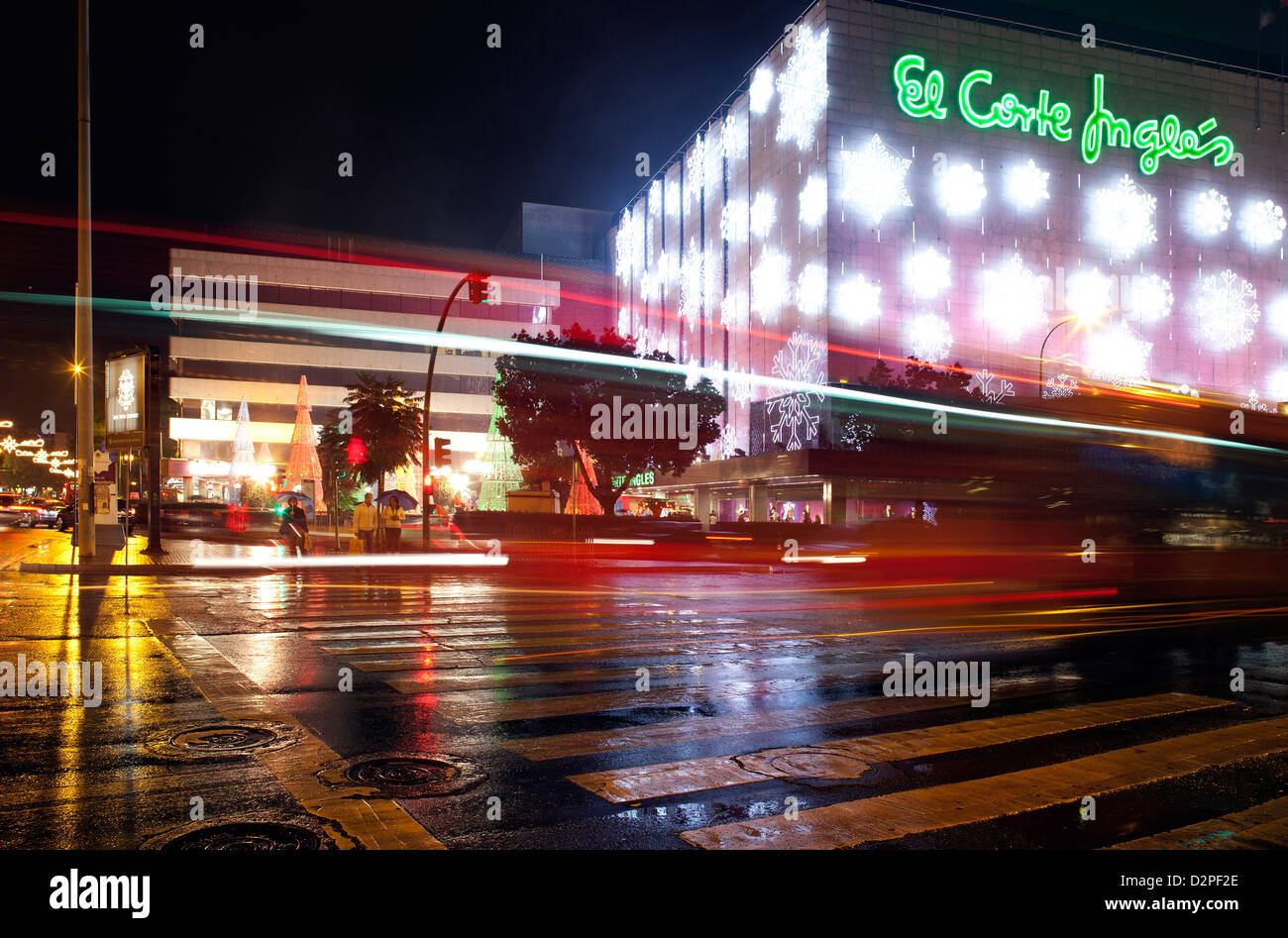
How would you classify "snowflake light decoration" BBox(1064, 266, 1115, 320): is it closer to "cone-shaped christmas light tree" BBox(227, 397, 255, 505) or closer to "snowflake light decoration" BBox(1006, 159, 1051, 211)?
"snowflake light decoration" BBox(1006, 159, 1051, 211)

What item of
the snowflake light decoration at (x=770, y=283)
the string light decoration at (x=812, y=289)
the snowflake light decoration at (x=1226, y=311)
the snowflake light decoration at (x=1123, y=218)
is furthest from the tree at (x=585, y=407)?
the snowflake light decoration at (x=1226, y=311)

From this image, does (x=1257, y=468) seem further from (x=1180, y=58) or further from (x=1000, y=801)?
(x=1180, y=58)

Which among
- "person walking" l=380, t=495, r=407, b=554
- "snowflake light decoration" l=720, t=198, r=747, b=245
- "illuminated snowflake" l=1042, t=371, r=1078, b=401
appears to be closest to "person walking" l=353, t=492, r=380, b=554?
"person walking" l=380, t=495, r=407, b=554

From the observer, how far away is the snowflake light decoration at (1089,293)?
58.2 metres

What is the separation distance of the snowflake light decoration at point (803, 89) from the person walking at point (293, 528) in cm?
4046

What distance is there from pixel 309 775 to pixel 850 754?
356 centimetres

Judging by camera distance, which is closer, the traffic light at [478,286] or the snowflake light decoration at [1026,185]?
the traffic light at [478,286]

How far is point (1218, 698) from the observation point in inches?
312

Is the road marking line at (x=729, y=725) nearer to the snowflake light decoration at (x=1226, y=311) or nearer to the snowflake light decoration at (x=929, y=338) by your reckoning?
the snowflake light decoration at (x=929, y=338)

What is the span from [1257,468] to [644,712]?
22.0 metres

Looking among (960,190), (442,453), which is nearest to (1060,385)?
(960,190)

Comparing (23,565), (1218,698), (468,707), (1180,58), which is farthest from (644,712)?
(1180,58)

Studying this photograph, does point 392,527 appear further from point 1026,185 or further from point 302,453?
point 1026,185

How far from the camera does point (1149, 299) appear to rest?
60656mm
